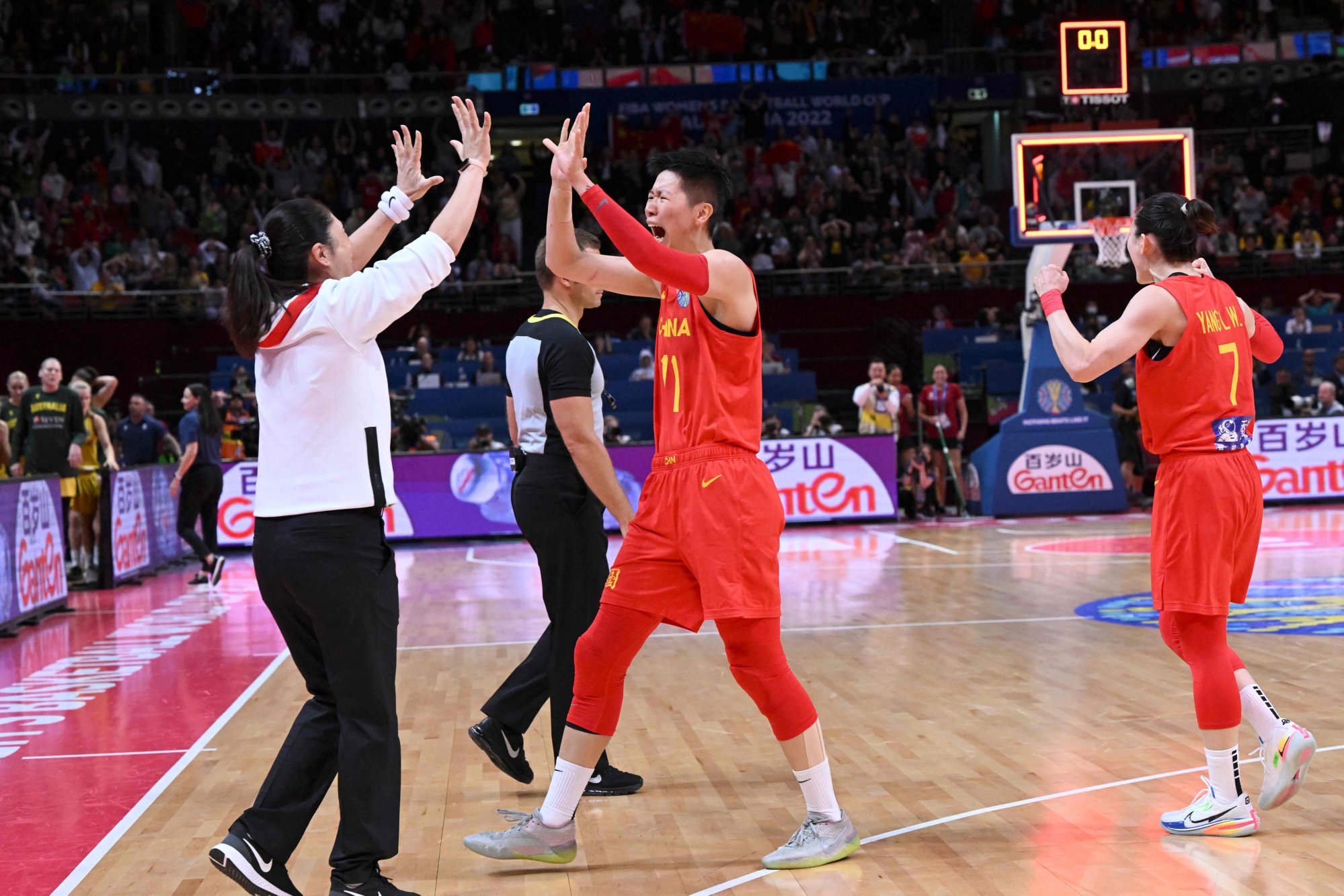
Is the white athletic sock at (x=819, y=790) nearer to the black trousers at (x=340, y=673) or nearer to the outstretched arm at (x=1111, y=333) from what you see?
the black trousers at (x=340, y=673)

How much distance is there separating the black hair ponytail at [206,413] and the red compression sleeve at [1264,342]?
33.1 ft

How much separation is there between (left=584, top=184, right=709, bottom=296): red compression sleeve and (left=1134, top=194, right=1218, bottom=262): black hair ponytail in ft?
5.48

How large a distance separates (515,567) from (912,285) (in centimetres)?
1158

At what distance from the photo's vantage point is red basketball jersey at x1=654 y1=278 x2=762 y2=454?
4117 mm

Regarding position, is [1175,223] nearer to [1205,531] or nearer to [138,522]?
[1205,531]

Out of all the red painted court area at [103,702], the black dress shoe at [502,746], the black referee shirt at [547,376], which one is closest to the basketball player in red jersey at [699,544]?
the black referee shirt at [547,376]

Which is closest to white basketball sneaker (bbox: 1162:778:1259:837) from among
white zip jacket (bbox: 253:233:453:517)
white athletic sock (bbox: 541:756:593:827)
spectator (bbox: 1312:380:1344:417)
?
white athletic sock (bbox: 541:756:593:827)

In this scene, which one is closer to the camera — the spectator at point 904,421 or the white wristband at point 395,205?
the white wristband at point 395,205

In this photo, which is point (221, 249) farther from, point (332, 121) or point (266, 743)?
point (266, 743)

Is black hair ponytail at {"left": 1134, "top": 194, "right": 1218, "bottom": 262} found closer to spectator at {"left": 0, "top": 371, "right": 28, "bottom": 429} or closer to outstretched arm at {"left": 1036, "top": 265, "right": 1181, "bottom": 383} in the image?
outstretched arm at {"left": 1036, "top": 265, "right": 1181, "bottom": 383}

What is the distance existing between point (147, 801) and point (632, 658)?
222cm

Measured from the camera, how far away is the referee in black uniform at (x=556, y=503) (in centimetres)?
476

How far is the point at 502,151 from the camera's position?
82.6ft

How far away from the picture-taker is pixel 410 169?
410 cm
